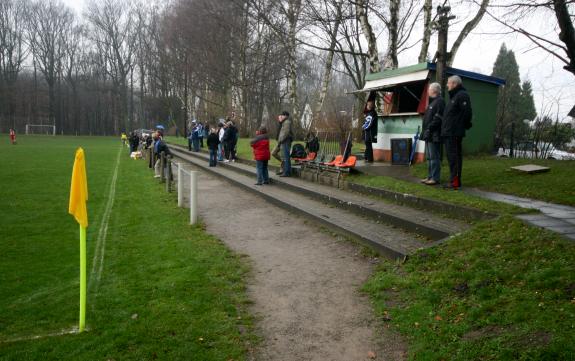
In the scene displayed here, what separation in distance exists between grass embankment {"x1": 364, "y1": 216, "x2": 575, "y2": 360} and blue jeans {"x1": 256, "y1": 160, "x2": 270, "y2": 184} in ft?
23.8

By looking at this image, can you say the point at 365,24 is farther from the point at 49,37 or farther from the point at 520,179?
the point at 49,37

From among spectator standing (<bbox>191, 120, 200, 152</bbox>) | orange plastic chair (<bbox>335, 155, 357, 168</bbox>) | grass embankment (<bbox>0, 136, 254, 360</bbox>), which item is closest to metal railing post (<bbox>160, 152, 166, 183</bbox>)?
grass embankment (<bbox>0, 136, 254, 360</bbox>)

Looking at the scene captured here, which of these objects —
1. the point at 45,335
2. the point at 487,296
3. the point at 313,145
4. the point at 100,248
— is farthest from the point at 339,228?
the point at 313,145

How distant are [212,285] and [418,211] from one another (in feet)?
12.6

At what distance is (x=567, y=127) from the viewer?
1474 cm

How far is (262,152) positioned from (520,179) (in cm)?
607

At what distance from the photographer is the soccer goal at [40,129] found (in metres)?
68.1

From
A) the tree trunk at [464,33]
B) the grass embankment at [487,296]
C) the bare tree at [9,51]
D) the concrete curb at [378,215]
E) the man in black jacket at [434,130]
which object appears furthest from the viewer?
the bare tree at [9,51]

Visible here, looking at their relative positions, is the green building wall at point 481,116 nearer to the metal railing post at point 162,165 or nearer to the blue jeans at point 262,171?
the blue jeans at point 262,171

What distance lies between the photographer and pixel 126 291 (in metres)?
5.08

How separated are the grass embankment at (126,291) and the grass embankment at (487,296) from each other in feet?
5.08

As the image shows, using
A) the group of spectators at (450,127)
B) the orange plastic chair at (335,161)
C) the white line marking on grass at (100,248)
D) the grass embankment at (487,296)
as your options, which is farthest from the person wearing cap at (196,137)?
the grass embankment at (487,296)

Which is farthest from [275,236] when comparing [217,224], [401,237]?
[401,237]

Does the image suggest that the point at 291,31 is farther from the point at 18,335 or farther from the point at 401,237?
the point at 18,335
